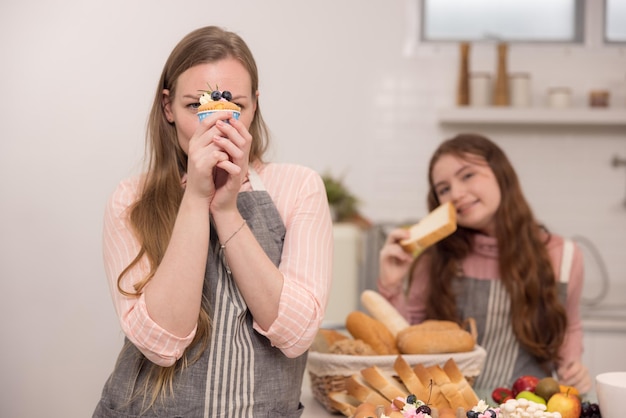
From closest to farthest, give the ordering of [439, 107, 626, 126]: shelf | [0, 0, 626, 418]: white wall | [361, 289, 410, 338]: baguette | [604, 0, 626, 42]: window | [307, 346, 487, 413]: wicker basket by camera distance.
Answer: [307, 346, 487, 413]: wicker basket < [361, 289, 410, 338]: baguette < [439, 107, 626, 126]: shelf < [0, 0, 626, 418]: white wall < [604, 0, 626, 42]: window

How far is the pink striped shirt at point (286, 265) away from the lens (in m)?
1.31

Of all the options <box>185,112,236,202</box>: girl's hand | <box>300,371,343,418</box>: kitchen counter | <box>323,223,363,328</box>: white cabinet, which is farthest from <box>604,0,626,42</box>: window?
<box>185,112,236,202</box>: girl's hand

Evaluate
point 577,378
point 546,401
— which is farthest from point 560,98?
point 546,401

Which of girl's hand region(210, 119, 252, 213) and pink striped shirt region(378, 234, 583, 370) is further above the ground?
girl's hand region(210, 119, 252, 213)

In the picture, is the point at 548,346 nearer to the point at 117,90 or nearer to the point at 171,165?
the point at 171,165

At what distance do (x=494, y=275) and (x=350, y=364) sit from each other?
729mm

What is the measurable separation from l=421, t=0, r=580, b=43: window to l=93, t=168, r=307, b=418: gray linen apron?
9.77 feet

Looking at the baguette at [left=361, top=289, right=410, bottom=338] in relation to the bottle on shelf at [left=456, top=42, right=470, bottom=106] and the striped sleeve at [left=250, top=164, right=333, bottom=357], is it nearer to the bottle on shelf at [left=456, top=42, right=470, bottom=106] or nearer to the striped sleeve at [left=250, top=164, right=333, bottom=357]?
the striped sleeve at [left=250, top=164, right=333, bottom=357]

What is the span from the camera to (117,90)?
4.16 metres

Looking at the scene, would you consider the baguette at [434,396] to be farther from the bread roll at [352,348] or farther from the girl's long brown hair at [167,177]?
the girl's long brown hair at [167,177]

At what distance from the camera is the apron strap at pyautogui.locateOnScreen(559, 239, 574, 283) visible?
219 cm

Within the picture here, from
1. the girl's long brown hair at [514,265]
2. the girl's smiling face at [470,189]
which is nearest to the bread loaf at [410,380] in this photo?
the girl's long brown hair at [514,265]

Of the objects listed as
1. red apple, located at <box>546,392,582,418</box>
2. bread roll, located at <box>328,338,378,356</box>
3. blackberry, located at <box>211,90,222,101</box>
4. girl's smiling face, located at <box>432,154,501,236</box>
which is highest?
blackberry, located at <box>211,90,222,101</box>

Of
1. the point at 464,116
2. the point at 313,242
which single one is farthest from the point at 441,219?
the point at 464,116
